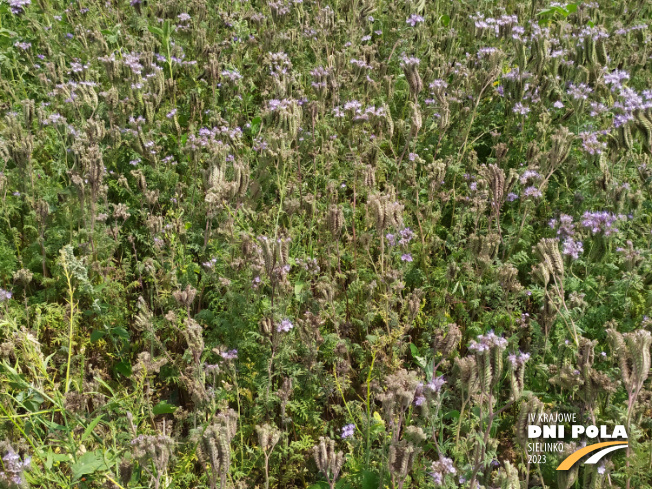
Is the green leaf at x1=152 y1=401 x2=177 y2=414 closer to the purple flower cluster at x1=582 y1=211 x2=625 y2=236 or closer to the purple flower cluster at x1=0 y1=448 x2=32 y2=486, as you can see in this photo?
the purple flower cluster at x1=0 y1=448 x2=32 y2=486

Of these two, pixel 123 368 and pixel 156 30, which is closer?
pixel 123 368

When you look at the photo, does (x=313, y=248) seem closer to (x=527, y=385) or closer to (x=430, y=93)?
(x=527, y=385)

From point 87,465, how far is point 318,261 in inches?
84.7

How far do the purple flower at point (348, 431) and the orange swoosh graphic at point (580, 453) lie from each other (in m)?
1.06

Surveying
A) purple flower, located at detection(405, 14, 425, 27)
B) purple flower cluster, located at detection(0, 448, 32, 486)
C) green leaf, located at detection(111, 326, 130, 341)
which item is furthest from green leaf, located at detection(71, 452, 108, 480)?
purple flower, located at detection(405, 14, 425, 27)

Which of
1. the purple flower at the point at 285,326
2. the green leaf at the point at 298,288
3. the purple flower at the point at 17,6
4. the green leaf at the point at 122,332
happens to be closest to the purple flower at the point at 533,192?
the green leaf at the point at 298,288

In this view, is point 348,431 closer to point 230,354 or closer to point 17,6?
point 230,354

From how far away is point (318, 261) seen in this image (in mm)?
4277

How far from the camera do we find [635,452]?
8.78 feet

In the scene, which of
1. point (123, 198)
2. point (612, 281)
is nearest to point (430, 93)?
point (612, 281)

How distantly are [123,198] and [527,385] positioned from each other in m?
3.46

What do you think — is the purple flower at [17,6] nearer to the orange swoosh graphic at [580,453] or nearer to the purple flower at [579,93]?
the purple flower at [579,93]

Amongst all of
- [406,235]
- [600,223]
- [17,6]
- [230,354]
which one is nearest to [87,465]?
[230,354]

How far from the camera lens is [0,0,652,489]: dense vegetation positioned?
284cm
